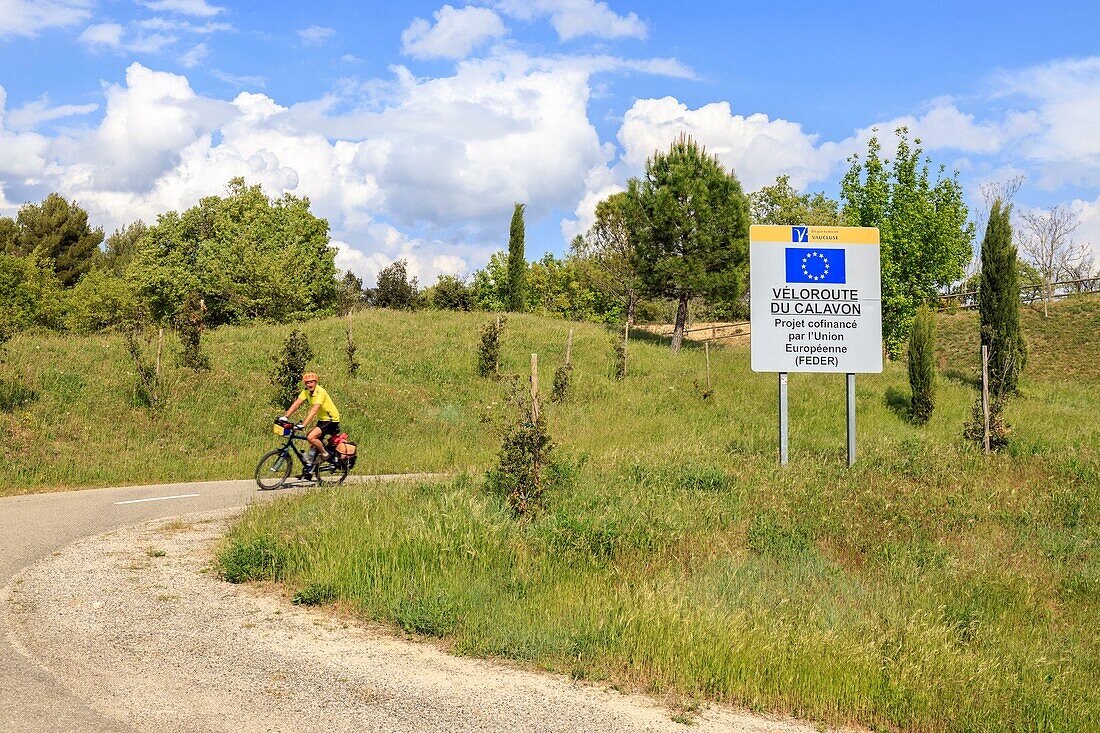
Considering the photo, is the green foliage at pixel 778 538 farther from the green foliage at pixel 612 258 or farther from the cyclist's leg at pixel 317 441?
the green foliage at pixel 612 258

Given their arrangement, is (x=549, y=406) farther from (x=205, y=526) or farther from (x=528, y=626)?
(x=528, y=626)

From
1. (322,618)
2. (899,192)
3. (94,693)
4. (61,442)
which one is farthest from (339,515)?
(899,192)

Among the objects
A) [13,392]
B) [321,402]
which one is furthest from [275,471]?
[13,392]

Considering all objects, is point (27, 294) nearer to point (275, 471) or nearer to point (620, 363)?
point (620, 363)

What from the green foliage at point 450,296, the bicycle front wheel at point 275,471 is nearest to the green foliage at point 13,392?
the bicycle front wheel at point 275,471

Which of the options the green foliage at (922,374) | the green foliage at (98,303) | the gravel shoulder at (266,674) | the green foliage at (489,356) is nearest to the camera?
the gravel shoulder at (266,674)

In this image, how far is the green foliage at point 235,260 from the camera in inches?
2025

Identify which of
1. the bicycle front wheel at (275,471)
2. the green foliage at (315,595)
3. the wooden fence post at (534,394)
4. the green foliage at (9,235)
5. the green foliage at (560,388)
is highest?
the green foliage at (9,235)

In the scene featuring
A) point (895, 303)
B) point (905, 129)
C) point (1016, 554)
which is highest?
point (905, 129)

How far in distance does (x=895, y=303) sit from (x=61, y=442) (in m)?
34.2

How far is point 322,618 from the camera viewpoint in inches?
268

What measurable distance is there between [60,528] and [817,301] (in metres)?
13.7

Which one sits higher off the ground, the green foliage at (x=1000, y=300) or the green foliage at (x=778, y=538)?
the green foliage at (x=1000, y=300)

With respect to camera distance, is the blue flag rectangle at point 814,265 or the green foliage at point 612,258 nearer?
the blue flag rectangle at point 814,265
